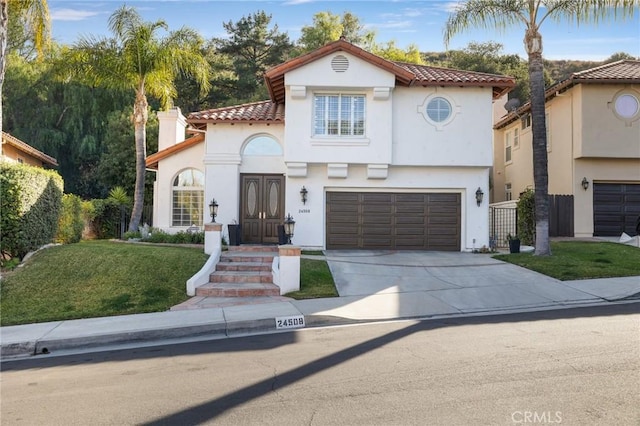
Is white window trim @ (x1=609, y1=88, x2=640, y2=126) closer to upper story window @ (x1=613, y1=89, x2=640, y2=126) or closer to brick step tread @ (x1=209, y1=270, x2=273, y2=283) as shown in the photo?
upper story window @ (x1=613, y1=89, x2=640, y2=126)

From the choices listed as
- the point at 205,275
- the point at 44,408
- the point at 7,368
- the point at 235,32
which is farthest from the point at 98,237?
the point at 235,32

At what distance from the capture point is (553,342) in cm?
661

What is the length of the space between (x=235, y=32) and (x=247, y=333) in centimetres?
3917

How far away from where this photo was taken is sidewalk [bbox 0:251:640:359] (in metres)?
8.05

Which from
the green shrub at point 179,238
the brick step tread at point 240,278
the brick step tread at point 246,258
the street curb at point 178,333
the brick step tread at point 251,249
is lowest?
the street curb at point 178,333

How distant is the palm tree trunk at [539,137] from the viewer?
14.6 metres

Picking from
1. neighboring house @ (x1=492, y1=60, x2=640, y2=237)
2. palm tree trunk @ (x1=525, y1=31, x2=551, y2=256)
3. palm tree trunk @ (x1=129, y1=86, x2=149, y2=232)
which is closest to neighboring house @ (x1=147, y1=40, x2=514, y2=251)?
palm tree trunk @ (x1=525, y1=31, x2=551, y2=256)

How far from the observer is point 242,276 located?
12000 mm

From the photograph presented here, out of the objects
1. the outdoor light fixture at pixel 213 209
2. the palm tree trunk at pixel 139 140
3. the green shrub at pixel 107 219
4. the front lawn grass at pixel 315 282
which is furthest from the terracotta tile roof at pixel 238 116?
the green shrub at pixel 107 219

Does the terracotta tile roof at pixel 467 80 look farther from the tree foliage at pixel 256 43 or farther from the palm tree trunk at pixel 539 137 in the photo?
the tree foliage at pixel 256 43

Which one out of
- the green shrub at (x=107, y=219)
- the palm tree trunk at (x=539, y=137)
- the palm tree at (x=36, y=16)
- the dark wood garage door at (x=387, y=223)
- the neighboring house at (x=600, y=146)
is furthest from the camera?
the green shrub at (x=107, y=219)

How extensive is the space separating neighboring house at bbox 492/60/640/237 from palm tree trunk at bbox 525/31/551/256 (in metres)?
5.10

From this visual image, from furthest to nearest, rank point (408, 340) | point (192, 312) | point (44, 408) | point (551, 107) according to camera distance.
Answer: point (551, 107)
point (192, 312)
point (408, 340)
point (44, 408)

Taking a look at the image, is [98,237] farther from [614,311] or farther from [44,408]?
[614,311]
